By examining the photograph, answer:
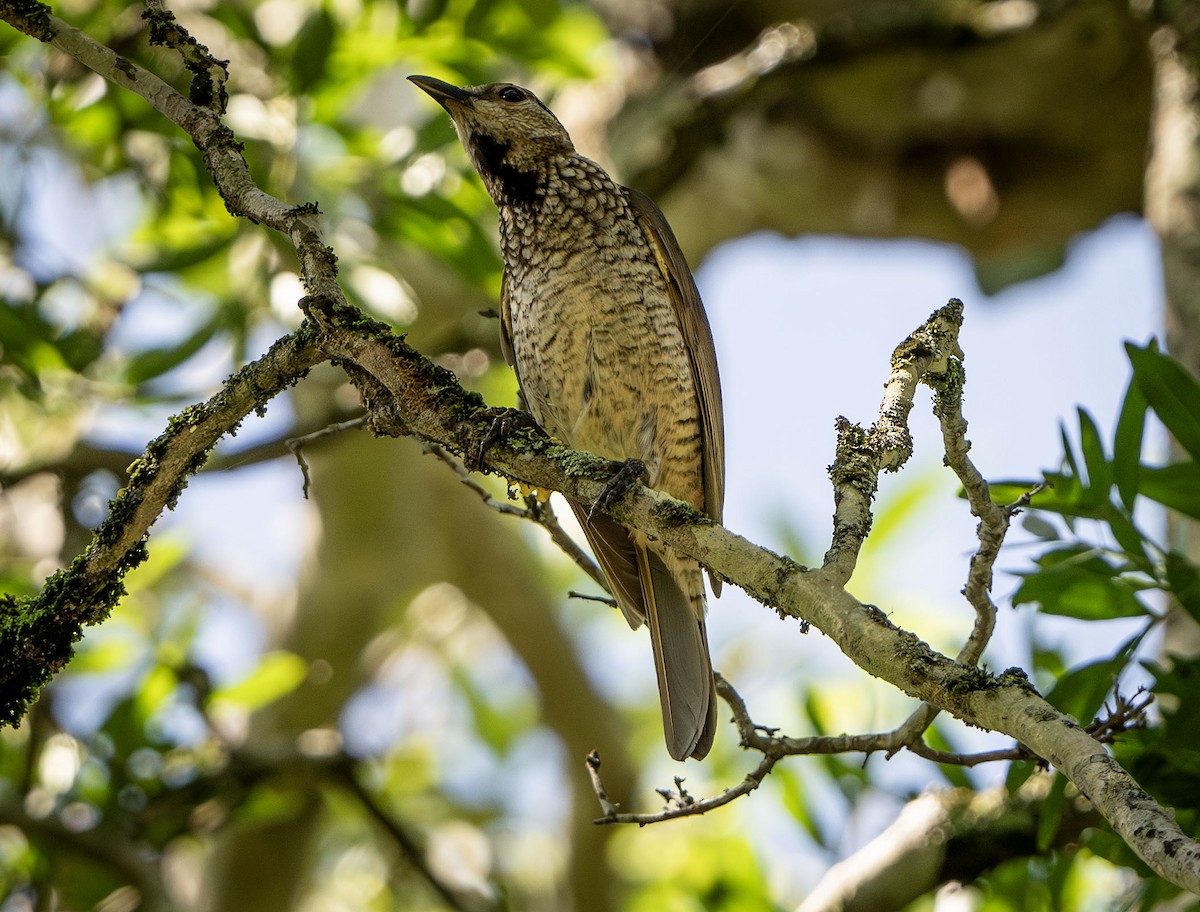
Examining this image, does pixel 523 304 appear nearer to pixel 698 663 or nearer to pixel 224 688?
pixel 698 663

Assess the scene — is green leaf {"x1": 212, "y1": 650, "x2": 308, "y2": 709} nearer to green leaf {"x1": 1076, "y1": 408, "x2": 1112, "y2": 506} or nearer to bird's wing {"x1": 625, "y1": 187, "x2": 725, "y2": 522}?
bird's wing {"x1": 625, "y1": 187, "x2": 725, "y2": 522}

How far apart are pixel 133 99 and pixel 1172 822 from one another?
4.26 m

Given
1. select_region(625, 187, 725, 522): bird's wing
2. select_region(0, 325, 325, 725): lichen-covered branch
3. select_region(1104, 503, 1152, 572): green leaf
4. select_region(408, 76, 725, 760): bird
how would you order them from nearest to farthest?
select_region(0, 325, 325, 725): lichen-covered branch → select_region(1104, 503, 1152, 572): green leaf → select_region(408, 76, 725, 760): bird → select_region(625, 187, 725, 522): bird's wing

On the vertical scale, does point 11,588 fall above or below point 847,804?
above

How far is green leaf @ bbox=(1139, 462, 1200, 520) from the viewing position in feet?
9.87

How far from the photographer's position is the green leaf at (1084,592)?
119 inches

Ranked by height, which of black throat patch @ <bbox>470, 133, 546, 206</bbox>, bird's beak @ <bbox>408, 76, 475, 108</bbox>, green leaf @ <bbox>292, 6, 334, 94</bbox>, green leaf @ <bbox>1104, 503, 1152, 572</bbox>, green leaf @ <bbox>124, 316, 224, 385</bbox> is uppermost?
green leaf @ <bbox>292, 6, 334, 94</bbox>

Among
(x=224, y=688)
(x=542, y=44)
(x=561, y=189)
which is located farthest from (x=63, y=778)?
(x=542, y=44)

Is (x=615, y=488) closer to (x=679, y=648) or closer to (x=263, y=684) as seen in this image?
(x=679, y=648)

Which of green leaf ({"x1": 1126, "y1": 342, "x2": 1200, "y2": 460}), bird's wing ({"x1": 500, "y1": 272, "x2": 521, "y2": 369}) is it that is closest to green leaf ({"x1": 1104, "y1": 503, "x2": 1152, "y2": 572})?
green leaf ({"x1": 1126, "y1": 342, "x2": 1200, "y2": 460})

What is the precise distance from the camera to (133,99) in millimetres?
4527

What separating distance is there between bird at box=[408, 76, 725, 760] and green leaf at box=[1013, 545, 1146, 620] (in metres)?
0.90

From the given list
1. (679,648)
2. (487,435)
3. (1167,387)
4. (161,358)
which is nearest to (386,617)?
(161,358)

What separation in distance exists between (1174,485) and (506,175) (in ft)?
7.33
